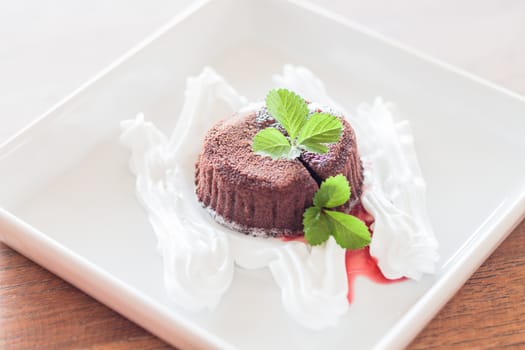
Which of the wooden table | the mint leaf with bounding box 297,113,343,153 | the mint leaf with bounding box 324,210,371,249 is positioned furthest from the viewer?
the mint leaf with bounding box 297,113,343,153

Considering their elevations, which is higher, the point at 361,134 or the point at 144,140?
the point at 144,140

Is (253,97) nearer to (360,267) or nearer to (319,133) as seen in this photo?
(319,133)

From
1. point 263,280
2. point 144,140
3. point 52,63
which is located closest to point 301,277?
point 263,280

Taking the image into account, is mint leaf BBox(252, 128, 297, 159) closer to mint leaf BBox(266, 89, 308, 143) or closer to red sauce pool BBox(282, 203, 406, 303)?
mint leaf BBox(266, 89, 308, 143)

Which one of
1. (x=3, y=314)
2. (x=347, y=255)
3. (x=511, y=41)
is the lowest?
(x=511, y=41)

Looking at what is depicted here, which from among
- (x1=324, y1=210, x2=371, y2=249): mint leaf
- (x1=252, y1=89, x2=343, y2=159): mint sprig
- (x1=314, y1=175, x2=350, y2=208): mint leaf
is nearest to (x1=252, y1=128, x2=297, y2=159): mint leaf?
(x1=252, y1=89, x2=343, y2=159): mint sprig

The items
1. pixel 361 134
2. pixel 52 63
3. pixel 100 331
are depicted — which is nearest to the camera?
pixel 100 331

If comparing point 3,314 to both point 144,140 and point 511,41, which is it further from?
point 511,41
